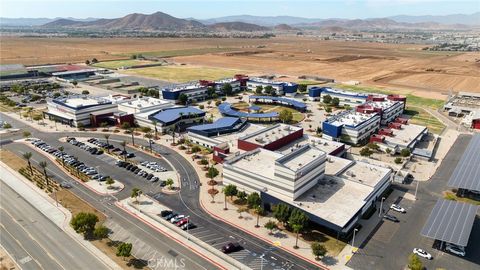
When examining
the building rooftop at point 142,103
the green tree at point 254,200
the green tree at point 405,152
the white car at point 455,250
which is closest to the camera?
the white car at point 455,250

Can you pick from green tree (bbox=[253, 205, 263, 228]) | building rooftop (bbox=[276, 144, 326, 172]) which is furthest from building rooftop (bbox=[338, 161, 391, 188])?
green tree (bbox=[253, 205, 263, 228])

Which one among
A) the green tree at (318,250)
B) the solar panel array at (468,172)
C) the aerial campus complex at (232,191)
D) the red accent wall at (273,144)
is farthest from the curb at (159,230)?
the solar panel array at (468,172)

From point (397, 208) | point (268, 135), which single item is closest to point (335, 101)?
point (268, 135)

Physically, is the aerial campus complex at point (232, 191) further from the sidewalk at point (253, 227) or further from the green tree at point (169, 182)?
the green tree at point (169, 182)

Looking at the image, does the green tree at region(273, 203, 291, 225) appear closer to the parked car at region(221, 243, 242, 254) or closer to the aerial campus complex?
the aerial campus complex

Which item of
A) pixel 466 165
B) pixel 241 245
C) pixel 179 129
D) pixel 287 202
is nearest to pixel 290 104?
pixel 179 129

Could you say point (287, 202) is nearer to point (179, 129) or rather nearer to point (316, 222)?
point (316, 222)
